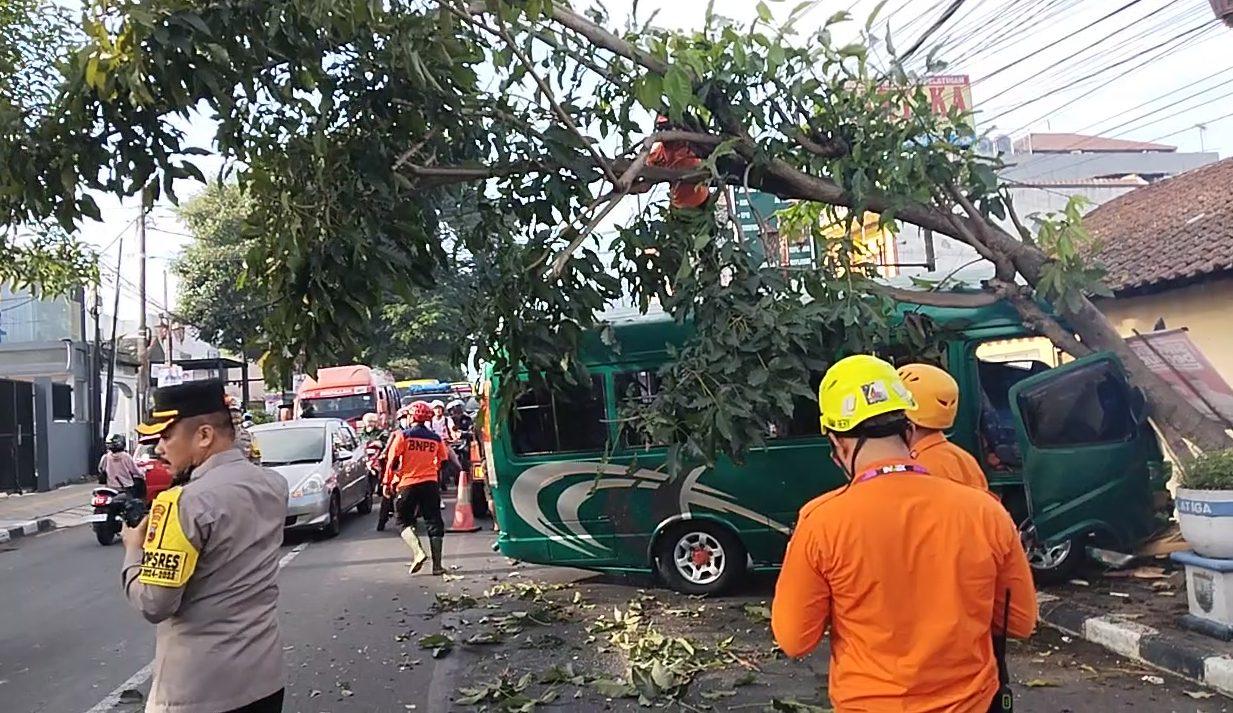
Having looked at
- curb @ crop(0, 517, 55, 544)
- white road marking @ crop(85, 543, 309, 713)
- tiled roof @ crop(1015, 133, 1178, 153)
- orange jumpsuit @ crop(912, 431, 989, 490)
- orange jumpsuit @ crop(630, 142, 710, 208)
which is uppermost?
tiled roof @ crop(1015, 133, 1178, 153)

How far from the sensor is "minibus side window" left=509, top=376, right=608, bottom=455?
30.3 feet

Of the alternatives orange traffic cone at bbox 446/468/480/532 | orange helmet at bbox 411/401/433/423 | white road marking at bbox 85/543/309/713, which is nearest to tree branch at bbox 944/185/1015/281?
white road marking at bbox 85/543/309/713

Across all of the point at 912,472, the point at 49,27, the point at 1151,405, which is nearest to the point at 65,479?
the point at 49,27

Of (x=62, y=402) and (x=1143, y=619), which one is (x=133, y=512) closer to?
(x=1143, y=619)

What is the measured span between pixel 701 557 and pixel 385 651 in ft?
9.04

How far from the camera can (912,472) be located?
8.37 ft

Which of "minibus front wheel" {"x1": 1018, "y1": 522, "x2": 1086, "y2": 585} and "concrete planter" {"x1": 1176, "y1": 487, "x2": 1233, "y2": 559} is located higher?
"concrete planter" {"x1": 1176, "y1": 487, "x2": 1233, "y2": 559}

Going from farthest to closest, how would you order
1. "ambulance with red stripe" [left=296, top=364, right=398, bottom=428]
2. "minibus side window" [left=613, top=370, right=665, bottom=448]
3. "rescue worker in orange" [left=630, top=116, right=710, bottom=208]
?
"ambulance with red stripe" [left=296, top=364, right=398, bottom=428]
"minibus side window" [left=613, top=370, right=665, bottom=448]
"rescue worker in orange" [left=630, top=116, right=710, bottom=208]

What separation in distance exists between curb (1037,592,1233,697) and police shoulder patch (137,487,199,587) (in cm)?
542

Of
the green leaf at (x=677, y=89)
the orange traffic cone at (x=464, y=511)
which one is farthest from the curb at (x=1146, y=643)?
the orange traffic cone at (x=464, y=511)

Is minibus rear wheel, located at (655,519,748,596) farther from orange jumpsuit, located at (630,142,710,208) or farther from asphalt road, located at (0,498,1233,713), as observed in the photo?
orange jumpsuit, located at (630,142,710,208)

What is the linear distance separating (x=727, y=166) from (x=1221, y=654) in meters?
4.32

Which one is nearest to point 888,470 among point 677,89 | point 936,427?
point 936,427

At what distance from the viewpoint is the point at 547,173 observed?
273 inches
